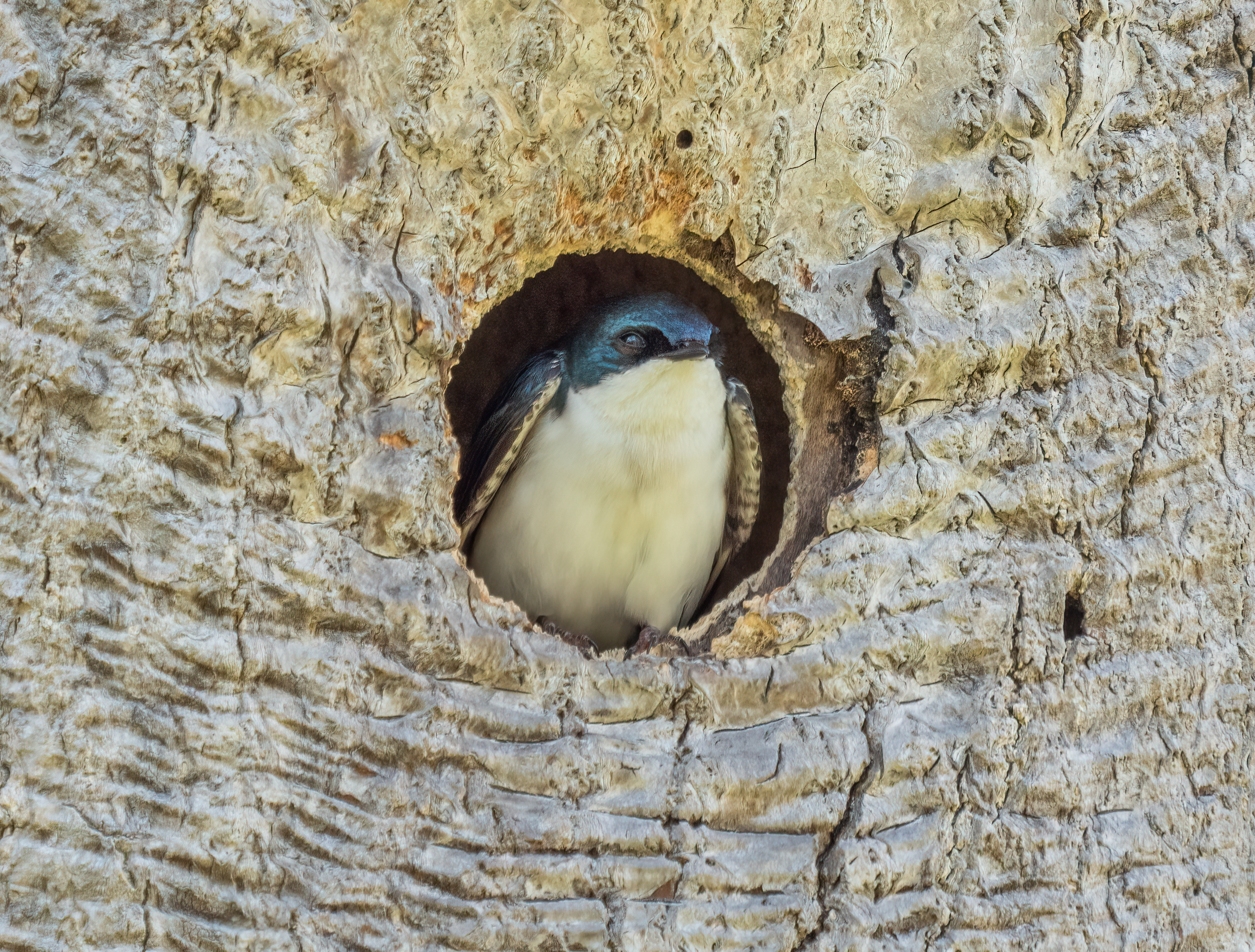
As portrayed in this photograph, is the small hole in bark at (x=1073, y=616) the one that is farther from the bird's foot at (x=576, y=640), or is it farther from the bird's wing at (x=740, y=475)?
the bird's wing at (x=740, y=475)

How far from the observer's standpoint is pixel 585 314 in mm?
4172

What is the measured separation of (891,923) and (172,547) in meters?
1.54

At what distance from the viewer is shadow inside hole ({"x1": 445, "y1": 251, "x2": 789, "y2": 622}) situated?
3783 mm

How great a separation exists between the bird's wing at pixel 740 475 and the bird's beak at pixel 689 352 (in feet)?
1.09

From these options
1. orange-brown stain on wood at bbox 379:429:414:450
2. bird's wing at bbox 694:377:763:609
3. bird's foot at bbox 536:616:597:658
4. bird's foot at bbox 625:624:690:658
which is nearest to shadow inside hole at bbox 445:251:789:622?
bird's wing at bbox 694:377:763:609

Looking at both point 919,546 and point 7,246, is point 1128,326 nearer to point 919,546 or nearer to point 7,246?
point 919,546

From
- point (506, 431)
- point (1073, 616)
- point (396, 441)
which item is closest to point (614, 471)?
point (506, 431)

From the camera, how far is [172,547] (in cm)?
191

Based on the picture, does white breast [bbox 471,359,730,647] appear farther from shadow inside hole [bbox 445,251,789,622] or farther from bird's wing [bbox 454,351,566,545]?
shadow inside hole [bbox 445,251,789,622]

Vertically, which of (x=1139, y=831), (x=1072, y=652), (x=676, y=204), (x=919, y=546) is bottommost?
(x=1139, y=831)

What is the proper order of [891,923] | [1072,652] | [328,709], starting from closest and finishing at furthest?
[328,709], [891,923], [1072,652]

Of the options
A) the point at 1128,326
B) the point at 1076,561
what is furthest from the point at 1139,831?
the point at 1128,326

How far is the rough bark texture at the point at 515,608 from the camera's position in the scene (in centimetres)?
188

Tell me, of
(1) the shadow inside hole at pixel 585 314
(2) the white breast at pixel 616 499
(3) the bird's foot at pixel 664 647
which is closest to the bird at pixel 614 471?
(2) the white breast at pixel 616 499
